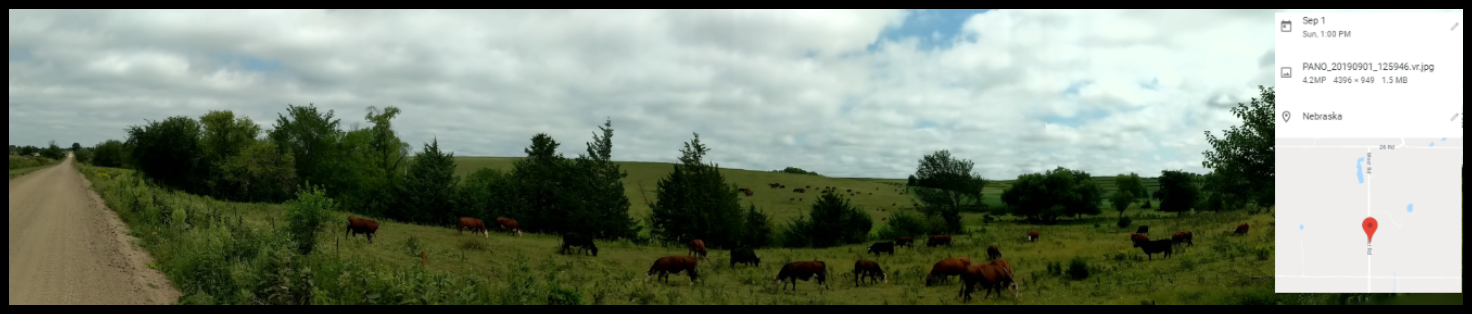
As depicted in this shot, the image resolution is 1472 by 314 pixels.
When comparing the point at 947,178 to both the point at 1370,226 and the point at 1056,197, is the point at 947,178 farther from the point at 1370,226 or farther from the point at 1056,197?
the point at 1370,226

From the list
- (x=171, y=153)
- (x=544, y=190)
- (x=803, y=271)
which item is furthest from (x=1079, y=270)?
(x=171, y=153)

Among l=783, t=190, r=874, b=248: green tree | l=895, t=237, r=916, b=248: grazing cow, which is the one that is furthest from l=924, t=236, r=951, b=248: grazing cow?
l=783, t=190, r=874, b=248: green tree

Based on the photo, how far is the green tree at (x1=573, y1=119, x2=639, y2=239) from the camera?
5634 cm

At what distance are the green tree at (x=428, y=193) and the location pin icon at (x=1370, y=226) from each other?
63.0 m

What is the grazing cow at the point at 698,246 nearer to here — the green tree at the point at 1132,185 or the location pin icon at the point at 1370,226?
the location pin icon at the point at 1370,226

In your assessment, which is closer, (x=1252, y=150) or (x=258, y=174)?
(x=1252, y=150)

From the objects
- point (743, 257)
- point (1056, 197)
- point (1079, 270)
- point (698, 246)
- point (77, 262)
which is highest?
point (1056, 197)

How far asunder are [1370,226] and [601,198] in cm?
5365

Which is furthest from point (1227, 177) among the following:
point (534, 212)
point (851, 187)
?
point (851, 187)

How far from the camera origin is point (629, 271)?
2825 cm

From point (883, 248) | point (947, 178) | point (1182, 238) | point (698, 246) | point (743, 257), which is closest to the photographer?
point (1182, 238)

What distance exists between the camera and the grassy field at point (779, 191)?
95.4m

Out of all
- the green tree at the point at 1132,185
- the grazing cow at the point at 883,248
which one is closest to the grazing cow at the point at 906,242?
the grazing cow at the point at 883,248

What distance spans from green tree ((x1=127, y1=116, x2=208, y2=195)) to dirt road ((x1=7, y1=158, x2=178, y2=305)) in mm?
37333
